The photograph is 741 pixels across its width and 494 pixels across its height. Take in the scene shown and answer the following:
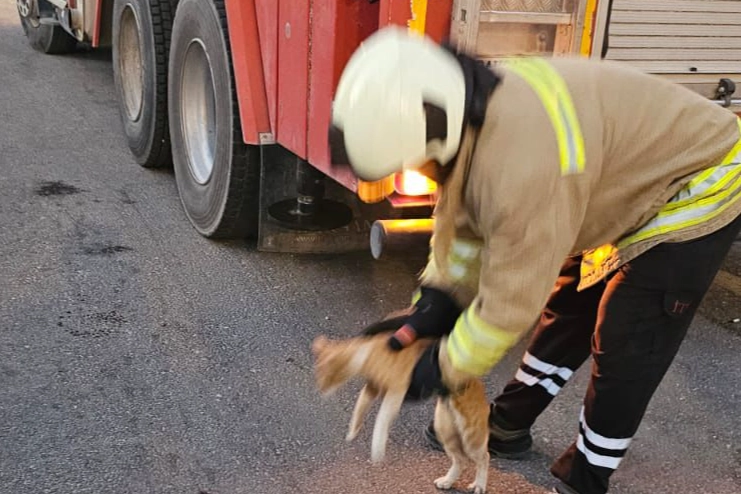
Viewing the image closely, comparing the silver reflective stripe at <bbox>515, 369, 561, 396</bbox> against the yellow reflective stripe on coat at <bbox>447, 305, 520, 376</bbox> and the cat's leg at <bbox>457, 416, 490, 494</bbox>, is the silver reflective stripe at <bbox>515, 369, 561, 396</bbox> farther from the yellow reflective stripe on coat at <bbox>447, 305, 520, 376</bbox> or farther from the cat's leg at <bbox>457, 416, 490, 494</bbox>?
the yellow reflective stripe on coat at <bbox>447, 305, 520, 376</bbox>

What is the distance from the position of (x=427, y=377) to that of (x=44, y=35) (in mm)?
8172

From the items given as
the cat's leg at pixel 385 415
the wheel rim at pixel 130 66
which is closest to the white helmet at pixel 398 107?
the cat's leg at pixel 385 415

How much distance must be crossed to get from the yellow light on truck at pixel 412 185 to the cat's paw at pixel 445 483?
1.04 meters

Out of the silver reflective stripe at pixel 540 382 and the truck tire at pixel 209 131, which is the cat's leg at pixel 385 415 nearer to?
the silver reflective stripe at pixel 540 382

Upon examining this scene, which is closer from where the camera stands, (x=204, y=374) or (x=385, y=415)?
(x=385, y=415)

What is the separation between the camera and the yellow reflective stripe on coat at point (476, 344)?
6.61ft

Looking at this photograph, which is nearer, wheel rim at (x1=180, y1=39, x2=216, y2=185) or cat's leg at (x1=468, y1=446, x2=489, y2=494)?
cat's leg at (x1=468, y1=446, x2=489, y2=494)

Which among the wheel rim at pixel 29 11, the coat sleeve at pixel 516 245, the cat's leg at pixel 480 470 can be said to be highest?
the coat sleeve at pixel 516 245

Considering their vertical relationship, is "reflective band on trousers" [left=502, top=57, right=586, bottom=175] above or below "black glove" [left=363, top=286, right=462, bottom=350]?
above

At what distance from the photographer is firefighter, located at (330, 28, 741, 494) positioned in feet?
6.05

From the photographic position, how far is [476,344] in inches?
80.0

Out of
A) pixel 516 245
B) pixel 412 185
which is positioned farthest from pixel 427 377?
pixel 412 185

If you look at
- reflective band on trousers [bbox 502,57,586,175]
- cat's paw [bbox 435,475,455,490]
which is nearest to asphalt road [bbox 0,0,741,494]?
cat's paw [bbox 435,475,455,490]

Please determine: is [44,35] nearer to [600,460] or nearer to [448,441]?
[448,441]
